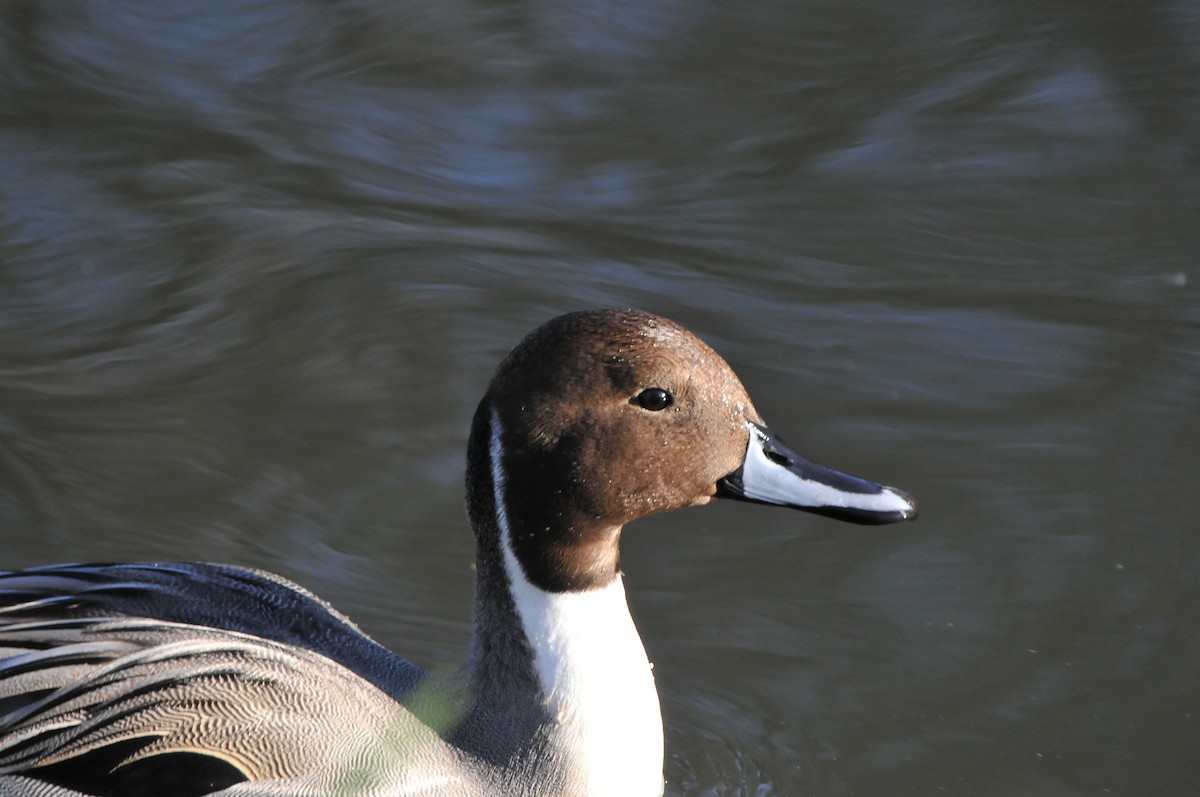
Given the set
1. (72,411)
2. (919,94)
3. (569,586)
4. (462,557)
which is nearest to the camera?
(569,586)

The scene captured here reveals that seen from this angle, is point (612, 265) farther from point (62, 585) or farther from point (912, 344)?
point (62, 585)

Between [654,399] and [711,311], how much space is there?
2114mm

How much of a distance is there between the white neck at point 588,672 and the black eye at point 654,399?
299 mm

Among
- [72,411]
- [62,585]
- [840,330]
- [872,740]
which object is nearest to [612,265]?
[840,330]

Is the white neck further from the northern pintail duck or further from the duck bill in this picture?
the duck bill

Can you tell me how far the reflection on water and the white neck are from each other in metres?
0.44

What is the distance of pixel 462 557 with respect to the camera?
13.2 feet

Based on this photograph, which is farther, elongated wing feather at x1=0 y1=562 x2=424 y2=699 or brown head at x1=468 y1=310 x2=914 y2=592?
elongated wing feather at x1=0 y1=562 x2=424 y2=699

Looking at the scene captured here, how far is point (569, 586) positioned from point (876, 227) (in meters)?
2.70

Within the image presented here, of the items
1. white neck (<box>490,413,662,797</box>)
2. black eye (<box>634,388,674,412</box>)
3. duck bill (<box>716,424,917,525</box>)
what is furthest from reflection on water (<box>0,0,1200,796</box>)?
black eye (<box>634,388,674,412</box>)

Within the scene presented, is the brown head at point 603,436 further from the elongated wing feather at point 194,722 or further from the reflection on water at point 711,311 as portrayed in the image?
the reflection on water at point 711,311

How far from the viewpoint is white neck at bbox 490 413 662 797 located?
297 cm

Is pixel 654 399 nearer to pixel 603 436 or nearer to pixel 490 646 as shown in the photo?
pixel 603 436

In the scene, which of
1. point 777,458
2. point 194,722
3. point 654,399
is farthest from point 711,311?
point 194,722
